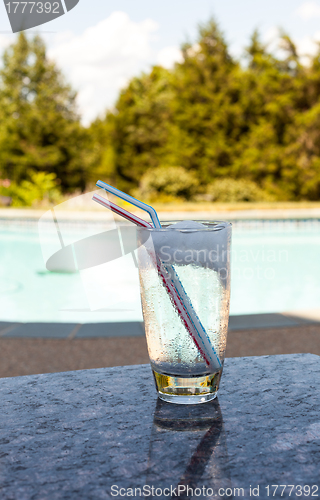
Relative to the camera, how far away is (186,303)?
2.52 feet

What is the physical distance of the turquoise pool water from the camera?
5.67 meters

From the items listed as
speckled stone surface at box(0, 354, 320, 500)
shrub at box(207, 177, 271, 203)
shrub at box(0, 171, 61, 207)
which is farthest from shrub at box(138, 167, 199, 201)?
speckled stone surface at box(0, 354, 320, 500)

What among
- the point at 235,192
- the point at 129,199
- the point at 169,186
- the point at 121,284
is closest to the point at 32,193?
the point at 169,186

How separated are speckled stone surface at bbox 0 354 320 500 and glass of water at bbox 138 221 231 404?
50 mm

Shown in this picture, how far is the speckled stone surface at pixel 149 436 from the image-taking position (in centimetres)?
56

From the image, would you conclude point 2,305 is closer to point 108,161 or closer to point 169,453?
point 169,453

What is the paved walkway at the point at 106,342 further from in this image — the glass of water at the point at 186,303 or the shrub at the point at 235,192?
the shrub at the point at 235,192

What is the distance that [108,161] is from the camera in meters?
23.5

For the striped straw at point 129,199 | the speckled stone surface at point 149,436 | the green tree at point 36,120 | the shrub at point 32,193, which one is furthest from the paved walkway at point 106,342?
the green tree at point 36,120

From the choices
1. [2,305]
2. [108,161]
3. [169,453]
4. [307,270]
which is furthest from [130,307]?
[108,161]

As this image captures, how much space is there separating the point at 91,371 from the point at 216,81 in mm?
19308

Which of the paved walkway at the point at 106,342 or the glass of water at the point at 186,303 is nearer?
the glass of water at the point at 186,303

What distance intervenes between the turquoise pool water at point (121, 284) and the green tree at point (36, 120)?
11.6 m

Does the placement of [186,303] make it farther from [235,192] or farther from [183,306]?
[235,192]
